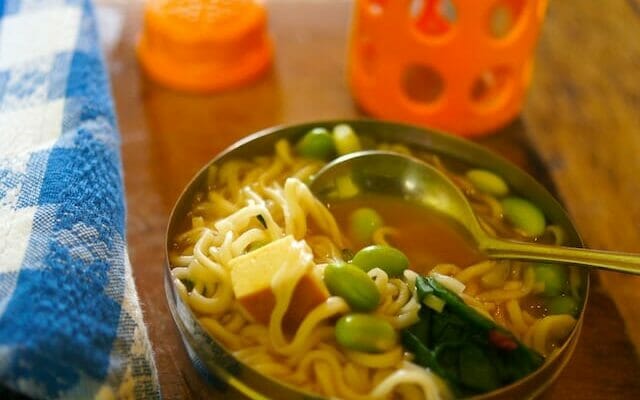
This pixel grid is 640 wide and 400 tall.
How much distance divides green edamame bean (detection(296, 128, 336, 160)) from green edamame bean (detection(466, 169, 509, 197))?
0.87 feet

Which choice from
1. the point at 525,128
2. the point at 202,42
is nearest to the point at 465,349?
the point at 525,128

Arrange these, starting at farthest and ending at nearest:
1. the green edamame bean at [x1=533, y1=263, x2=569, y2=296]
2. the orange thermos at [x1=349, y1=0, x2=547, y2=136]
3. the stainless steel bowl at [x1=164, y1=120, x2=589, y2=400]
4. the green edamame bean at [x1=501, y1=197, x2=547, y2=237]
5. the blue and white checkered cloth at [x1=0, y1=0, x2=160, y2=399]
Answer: the orange thermos at [x1=349, y1=0, x2=547, y2=136] → the green edamame bean at [x1=501, y1=197, x2=547, y2=237] → the green edamame bean at [x1=533, y1=263, x2=569, y2=296] → the stainless steel bowl at [x1=164, y1=120, x2=589, y2=400] → the blue and white checkered cloth at [x1=0, y1=0, x2=160, y2=399]

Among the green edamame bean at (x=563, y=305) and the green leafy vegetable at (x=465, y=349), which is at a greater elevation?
the green leafy vegetable at (x=465, y=349)

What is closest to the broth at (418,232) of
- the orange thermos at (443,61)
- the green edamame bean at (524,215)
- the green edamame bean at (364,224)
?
the green edamame bean at (364,224)

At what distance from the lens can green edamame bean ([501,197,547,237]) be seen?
118cm

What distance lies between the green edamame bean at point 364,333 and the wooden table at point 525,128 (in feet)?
0.68

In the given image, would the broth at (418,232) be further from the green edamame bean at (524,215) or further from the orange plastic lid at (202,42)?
the orange plastic lid at (202,42)

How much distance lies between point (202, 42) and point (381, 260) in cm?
83

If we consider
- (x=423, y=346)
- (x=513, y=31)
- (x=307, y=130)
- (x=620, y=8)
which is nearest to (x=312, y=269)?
(x=423, y=346)

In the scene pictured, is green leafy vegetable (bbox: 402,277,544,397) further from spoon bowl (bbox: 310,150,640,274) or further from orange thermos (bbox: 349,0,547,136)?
orange thermos (bbox: 349,0,547,136)

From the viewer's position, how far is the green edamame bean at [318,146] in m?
1.27

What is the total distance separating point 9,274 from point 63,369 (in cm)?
14

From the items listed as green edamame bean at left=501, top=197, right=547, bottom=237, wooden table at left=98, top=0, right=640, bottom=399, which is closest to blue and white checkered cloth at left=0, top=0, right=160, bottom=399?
wooden table at left=98, top=0, right=640, bottom=399

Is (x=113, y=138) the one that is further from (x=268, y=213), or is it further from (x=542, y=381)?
(x=542, y=381)
